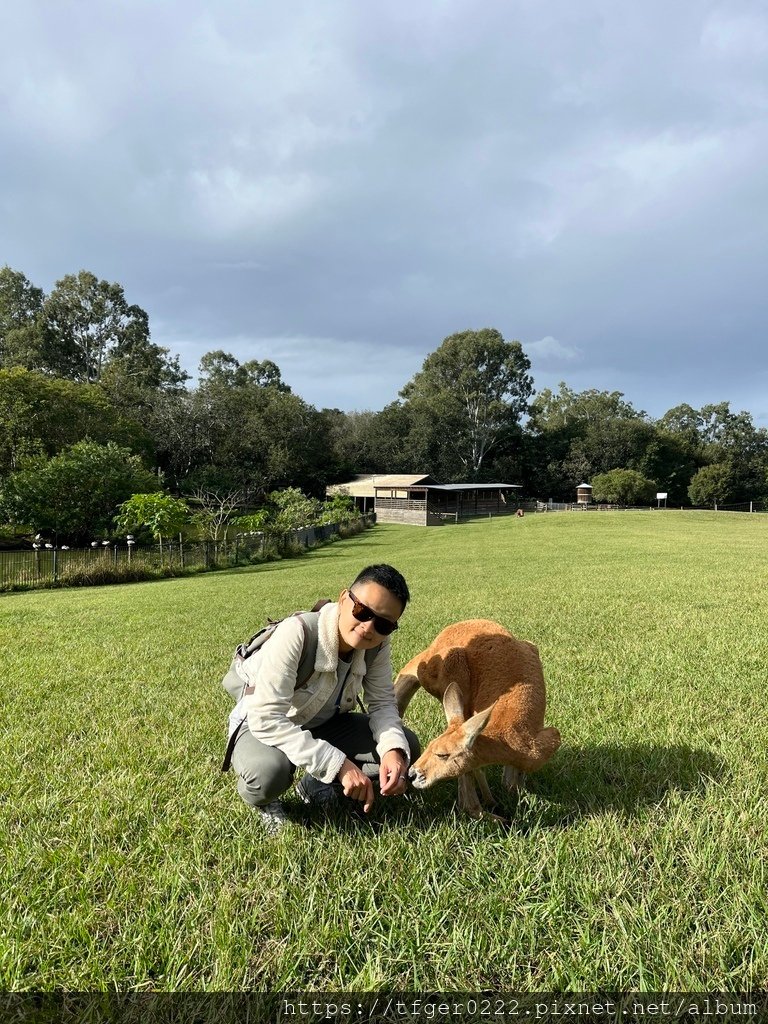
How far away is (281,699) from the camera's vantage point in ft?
8.18

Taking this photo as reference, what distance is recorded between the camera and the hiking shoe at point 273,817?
262cm

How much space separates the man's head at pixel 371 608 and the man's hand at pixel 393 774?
20.6 inches

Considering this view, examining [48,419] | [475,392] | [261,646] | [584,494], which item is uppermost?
[475,392]

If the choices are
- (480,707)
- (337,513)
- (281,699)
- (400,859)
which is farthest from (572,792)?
(337,513)

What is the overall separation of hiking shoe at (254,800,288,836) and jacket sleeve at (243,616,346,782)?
384 mm

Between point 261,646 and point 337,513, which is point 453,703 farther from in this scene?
point 337,513

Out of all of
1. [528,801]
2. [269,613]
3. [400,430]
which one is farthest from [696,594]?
[400,430]

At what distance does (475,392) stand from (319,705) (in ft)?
196

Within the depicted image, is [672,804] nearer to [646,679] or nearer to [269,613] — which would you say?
[646,679]

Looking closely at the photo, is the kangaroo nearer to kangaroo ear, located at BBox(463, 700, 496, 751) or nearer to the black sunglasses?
kangaroo ear, located at BBox(463, 700, 496, 751)

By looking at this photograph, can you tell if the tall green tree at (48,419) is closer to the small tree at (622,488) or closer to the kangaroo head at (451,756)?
the kangaroo head at (451,756)

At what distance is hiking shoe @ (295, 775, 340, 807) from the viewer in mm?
2852

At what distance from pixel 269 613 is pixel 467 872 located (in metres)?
7.46

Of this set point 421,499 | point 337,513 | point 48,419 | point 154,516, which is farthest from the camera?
point 421,499
